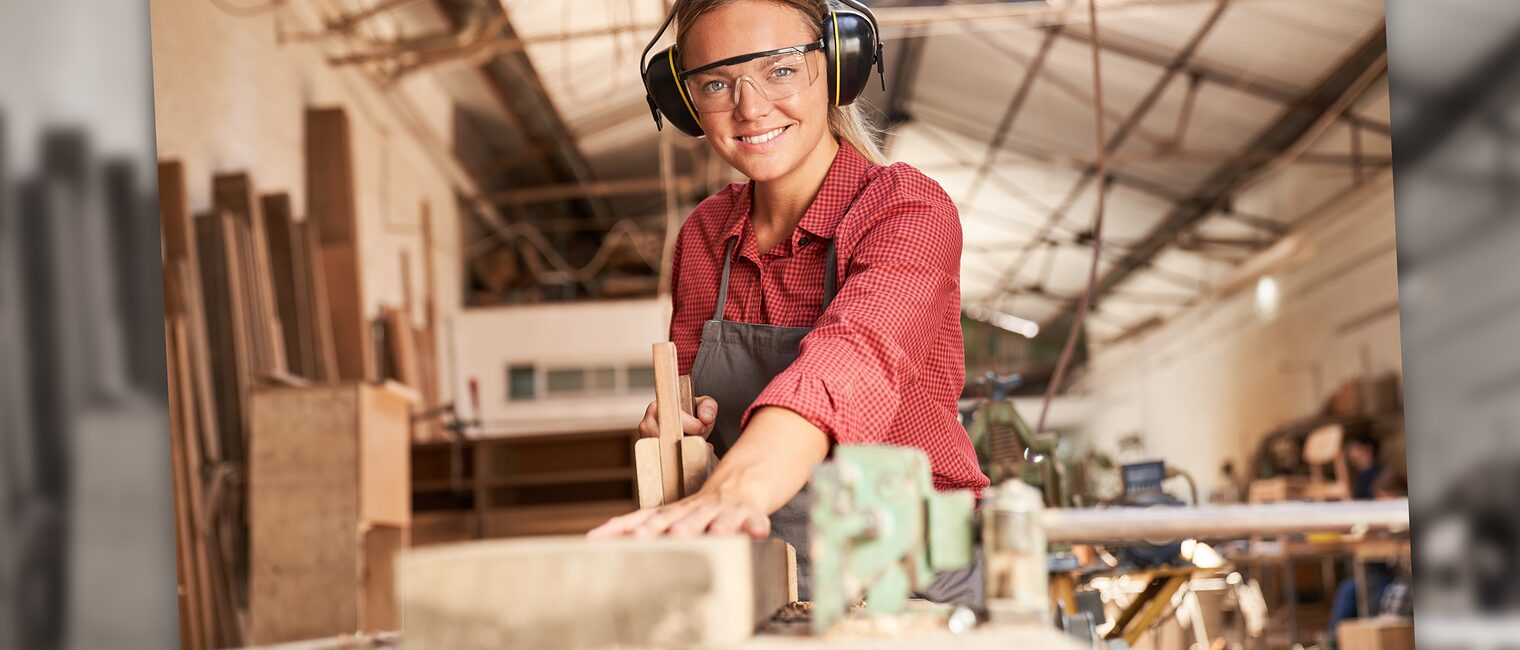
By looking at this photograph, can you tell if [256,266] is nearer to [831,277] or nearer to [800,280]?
[800,280]

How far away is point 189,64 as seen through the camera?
6.15 meters

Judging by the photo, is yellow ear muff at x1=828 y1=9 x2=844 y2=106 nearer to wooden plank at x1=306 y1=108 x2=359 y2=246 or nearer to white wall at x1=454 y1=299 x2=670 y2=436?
wooden plank at x1=306 y1=108 x2=359 y2=246

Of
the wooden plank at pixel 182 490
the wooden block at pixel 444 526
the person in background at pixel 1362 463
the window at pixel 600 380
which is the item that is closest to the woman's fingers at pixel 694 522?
the wooden plank at pixel 182 490

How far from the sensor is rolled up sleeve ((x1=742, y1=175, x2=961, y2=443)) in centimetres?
128

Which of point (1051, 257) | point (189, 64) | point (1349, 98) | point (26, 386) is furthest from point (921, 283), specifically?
point (1051, 257)

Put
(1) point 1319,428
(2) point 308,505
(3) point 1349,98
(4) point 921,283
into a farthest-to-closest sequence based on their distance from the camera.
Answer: (1) point 1319,428 < (3) point 1349,98 < (2) point 308,505 < (4) point 921,283

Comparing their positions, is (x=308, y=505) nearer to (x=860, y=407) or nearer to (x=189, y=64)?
(x=189, y=64)

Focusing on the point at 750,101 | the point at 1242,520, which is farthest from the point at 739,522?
the point at 1242,520

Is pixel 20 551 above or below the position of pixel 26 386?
below

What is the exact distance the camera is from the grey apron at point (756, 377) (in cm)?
167

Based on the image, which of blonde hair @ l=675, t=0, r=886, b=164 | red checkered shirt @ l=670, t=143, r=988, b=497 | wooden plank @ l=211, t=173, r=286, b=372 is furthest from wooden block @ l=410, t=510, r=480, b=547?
blonde hair @ l=675, t=0, r=886, b=164

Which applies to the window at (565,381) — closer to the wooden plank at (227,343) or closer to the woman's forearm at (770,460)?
the wooden plank at (227,343)

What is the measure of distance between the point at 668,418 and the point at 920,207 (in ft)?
1.44

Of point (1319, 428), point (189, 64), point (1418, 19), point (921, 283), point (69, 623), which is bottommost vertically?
point (1319, 428)
